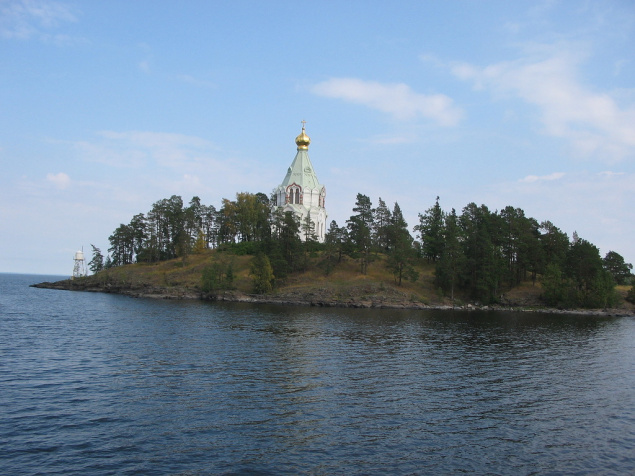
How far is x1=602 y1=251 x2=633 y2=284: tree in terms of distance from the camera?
380ft

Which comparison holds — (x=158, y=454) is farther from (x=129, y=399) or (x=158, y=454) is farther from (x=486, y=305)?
(x=486, y=305)

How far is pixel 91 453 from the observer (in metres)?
18.2

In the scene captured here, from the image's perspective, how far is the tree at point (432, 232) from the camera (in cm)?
11075

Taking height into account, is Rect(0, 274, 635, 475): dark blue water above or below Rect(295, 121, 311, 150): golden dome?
below

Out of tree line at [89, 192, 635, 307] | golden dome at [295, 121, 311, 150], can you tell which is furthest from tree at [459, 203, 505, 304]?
golden dome at [295, 121, 311, 150]

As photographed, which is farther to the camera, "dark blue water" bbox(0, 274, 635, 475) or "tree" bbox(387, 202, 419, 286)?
"tree" bbox(387, 202, 419, 286)

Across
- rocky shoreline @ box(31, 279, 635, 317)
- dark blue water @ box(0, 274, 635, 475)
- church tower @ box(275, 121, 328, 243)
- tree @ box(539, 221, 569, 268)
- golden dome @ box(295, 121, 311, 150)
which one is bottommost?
dark blue water @ box(0, 274, 635, 475)

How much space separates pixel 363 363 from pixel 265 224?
89896 millimetres

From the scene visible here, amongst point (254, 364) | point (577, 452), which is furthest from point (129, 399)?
point (577, 452)

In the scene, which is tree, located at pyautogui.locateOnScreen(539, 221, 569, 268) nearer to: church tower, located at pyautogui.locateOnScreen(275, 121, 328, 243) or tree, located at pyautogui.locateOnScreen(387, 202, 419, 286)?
tree, located at pyautogui.locateOnScreen(387, 202, 419, 286)

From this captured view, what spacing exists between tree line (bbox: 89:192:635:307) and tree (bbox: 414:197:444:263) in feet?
0.91

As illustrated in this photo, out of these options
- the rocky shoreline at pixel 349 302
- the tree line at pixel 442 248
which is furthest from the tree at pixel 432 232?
the rocky shoreline at pixel 349 302

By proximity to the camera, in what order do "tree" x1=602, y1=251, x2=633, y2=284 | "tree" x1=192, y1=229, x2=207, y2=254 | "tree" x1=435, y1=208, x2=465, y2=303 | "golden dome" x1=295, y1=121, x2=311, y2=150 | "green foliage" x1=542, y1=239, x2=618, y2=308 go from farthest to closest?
"tree" x1=192, y1=229, x2=207, y2=254, "golden dome" x1=295, y1=121, x2=311, y2=150, "tree" x1=602, y1=251, x2=633, y2=284, "tree" x1=435, y1=208, x2=465, y2=303, "green foliage" x1=542, y1=239, x2=618, y2=308

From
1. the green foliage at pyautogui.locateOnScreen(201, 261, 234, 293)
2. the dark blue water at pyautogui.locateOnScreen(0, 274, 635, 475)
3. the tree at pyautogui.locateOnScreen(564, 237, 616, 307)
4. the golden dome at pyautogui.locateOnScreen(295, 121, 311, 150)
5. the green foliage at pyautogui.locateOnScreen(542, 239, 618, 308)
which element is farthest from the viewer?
the golden dome at pyautogui.locateOnScreen(295, 121, 311, 150)
